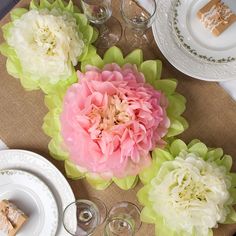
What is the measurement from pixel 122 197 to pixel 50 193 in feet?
0.41

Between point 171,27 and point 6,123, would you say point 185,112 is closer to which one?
point 171,27

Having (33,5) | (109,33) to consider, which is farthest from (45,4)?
(109,33)

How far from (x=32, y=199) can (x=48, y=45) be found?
0.27m

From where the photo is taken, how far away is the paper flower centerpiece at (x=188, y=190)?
635 mm

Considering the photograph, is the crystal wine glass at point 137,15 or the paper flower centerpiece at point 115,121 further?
the crystal wine glass at point 137,15

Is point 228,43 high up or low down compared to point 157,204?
up

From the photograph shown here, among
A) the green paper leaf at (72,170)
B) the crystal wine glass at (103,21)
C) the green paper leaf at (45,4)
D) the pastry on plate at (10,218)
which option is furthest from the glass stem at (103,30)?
the pastry on plate at (10,218)

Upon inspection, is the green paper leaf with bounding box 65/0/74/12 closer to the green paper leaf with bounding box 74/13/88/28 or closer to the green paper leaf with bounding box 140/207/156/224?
the green paper leaf with bounding box 74/13/88/28

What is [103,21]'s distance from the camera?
2.55 ft

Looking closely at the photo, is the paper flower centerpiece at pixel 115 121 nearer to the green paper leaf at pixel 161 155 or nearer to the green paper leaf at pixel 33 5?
the green paper leaf at pixel 161 155

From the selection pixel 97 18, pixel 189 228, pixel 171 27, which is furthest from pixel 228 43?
pixel 189 228

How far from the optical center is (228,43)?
777 mm

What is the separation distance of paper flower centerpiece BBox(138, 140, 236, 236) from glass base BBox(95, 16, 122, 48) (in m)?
0.24

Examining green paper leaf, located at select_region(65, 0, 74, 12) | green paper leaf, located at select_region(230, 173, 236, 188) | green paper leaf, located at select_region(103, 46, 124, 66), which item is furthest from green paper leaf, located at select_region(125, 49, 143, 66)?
green paper leaf, located at select_region(230, 173, 236, 188)
